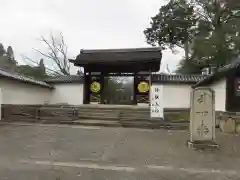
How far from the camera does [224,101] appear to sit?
1412 centimetres

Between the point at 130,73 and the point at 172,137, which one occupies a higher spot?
the point at 130,73

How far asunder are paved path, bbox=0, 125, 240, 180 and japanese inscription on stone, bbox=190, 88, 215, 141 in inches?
22.7

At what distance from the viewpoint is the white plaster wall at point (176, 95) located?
22000 millimetres

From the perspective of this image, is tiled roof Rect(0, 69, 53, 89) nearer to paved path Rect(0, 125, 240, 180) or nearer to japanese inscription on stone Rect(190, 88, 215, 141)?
paved path Rect(0, 125, 240, 180)

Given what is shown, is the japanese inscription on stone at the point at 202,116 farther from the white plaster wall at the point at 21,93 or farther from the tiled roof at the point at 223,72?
the white plaster wall at the point at 21,93

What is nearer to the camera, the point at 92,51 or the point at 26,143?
the point at 26,143

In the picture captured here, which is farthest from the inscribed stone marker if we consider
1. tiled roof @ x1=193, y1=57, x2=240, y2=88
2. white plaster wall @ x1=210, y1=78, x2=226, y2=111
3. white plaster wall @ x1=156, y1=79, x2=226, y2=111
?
white plaster wall @ x1=156, y1=79, x2=226, y2=111

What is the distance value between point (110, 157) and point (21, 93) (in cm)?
1296

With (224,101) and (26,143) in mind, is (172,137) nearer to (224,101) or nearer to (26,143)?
(224,101)

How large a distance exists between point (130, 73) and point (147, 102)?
2747 millimetres

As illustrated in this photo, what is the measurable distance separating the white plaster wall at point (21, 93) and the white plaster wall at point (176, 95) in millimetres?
9241

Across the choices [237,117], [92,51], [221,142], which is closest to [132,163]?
[221,142]

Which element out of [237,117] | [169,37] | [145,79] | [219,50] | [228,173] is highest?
[169,37]

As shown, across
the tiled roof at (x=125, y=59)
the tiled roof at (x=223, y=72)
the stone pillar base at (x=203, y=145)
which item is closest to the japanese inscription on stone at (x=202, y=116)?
the stone pillar base at (x=203, y=145)
